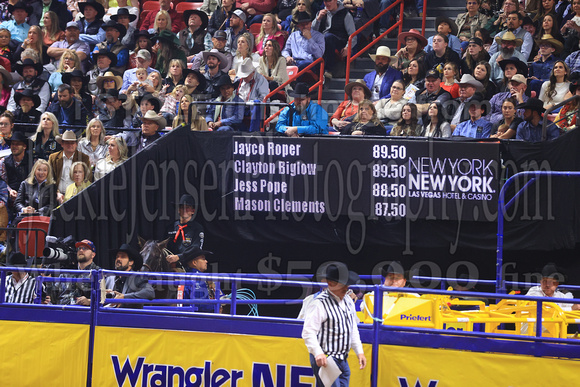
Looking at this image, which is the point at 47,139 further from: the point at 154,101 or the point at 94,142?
the point at 154,101

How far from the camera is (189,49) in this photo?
63.4ft

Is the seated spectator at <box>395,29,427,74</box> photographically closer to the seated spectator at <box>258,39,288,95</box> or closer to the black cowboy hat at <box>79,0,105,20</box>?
the seated spectator at <box>258,39,288,95</box>

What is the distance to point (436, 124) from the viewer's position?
14000mm

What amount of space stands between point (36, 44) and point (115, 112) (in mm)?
4077

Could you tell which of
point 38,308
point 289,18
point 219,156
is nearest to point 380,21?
point 289,18

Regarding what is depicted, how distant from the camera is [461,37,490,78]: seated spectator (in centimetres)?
1540

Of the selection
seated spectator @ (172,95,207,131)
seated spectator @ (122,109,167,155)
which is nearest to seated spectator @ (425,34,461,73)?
seated spectator @ (172,95,207,131)

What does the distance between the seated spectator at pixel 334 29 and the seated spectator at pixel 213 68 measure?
6.31ft

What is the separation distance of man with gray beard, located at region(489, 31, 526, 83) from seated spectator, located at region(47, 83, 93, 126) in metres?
7.02

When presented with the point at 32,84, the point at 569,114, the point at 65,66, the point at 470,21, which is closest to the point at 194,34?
the point at 65,66

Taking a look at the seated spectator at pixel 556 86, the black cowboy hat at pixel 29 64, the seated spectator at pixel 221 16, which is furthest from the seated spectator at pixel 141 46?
the seated spectator at pixel 556 86

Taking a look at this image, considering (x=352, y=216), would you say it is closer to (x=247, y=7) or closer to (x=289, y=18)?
(x=289, y=18)

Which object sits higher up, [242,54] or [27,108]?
[242,54]

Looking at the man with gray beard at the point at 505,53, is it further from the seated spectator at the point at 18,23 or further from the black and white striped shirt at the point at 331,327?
the seated spectator at the point at 18,23
